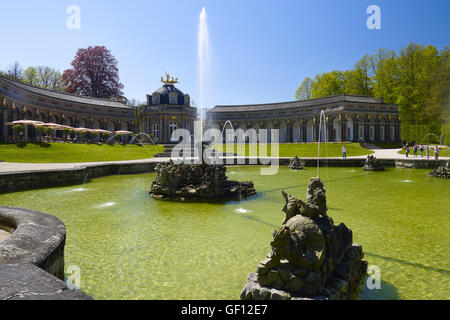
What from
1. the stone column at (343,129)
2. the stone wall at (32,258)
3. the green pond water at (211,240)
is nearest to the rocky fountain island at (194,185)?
the green pond water at (211,240)

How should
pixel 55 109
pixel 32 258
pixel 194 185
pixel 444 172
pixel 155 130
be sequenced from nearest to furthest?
1. pixel 32 258
2. pixel 194 185
3. pixel 444 172
4. pixel 55 109
5. pixel 155 130

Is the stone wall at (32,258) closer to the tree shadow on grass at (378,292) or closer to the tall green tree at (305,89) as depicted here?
the tree shadow on grass at (378,292)

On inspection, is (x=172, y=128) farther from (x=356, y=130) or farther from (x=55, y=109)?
(x=356, y=130)

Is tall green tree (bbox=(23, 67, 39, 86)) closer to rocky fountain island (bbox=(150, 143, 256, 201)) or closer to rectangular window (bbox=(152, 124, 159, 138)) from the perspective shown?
rectangular window (bbox=(152, 124, 159, 138))

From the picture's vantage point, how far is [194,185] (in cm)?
1184

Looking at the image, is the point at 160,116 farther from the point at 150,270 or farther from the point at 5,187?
the point at 150,270

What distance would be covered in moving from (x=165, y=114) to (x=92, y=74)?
2203cm

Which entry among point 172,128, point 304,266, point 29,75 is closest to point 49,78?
point 29,75

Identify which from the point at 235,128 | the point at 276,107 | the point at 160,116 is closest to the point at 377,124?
the point at 276,107

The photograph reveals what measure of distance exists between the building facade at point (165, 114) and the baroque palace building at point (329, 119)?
1391cm

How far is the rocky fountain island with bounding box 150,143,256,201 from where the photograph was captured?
11.2 m

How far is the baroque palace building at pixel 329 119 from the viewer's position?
5175 cm

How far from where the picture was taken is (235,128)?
65750mm

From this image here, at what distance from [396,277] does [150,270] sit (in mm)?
4090
